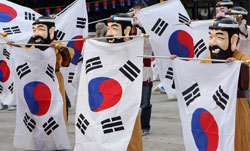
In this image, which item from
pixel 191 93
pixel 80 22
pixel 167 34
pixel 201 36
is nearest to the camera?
pixel 191 93

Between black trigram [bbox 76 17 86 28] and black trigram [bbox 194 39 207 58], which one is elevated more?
black trigram [bbox 76 17 86 28]

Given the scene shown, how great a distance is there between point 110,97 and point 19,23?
378cm

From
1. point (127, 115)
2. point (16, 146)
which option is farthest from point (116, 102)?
point (16, 146)

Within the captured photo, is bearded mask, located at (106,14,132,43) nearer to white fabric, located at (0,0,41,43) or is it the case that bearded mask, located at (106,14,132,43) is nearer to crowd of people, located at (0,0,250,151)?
crowd of people, located at (0,0,250,151)

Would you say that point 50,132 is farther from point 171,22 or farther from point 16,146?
point 171,22

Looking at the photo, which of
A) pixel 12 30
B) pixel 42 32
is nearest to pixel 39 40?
pixel 42 32

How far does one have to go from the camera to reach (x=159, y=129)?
898cm

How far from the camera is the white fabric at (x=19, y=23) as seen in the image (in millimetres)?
8828

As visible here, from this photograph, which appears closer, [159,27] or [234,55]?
[234,55]

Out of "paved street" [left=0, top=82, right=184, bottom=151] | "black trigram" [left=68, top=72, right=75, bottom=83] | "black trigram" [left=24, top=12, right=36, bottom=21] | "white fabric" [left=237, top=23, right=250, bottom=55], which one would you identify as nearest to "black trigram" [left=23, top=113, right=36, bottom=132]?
"paved street" [left=0, top=82, right=184, bottom=151]

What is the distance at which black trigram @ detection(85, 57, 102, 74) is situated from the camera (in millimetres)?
6334

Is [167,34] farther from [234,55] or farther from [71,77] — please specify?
[234,55]

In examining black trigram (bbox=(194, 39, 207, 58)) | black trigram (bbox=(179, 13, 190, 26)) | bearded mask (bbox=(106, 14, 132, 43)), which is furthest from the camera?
black trigram (bbox=(179, 13, 190, 26))

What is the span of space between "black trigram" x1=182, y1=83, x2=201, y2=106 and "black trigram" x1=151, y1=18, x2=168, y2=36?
10.9 ft
